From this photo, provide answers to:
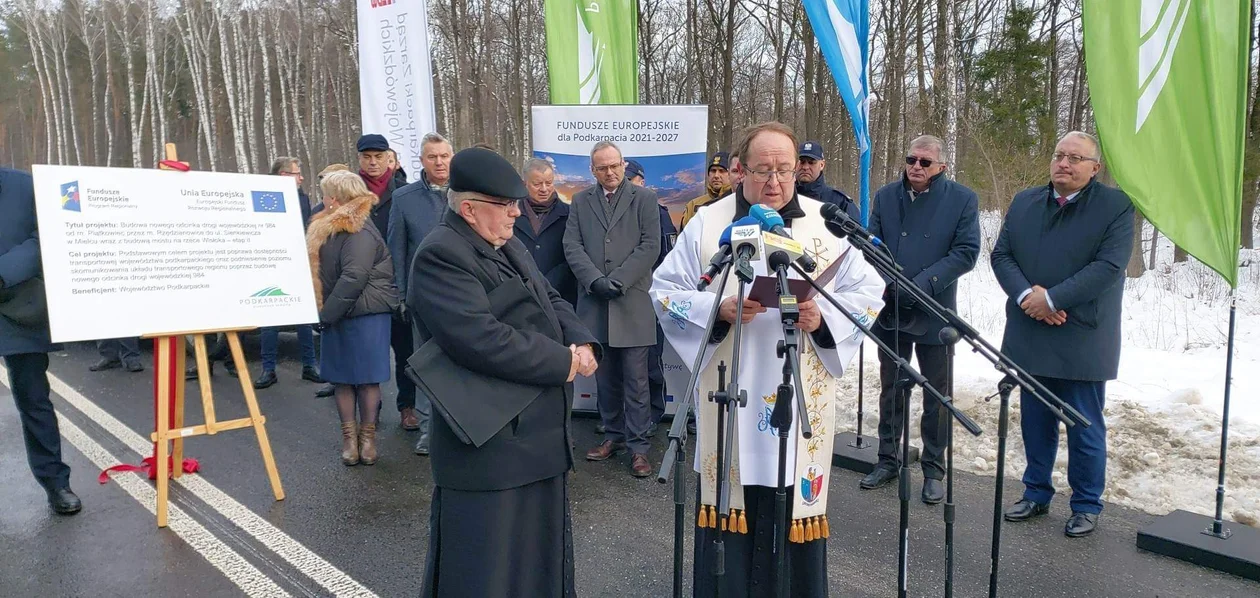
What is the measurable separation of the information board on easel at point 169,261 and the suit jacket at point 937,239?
11.9 ft

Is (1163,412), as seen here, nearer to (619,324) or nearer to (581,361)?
(619,324)

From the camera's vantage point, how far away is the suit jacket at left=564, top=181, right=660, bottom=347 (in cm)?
505

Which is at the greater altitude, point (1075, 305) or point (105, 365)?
point (1075, 305)

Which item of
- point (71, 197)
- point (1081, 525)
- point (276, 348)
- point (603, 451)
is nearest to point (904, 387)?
point (1081, 525)

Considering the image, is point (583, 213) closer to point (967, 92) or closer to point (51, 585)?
→ point (51, 585)

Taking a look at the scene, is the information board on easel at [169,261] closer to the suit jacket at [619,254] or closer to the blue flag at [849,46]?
the suit jacket at [619,254]

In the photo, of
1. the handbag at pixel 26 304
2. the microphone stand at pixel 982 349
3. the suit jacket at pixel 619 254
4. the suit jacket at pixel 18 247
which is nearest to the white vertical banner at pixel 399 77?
the suit jacket at pixel 619 254

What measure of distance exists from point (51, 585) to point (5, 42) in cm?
3916

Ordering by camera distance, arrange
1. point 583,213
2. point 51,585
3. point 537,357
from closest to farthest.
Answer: point 537,357, point 51,585, point 583,213

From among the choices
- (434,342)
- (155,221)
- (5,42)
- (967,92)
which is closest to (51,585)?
(155,221)

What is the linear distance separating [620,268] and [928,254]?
76.8 inches

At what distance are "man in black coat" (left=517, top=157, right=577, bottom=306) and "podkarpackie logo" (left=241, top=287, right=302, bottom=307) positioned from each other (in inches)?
64.3

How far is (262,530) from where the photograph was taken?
3969 millimetres

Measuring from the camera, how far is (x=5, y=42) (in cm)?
3159
